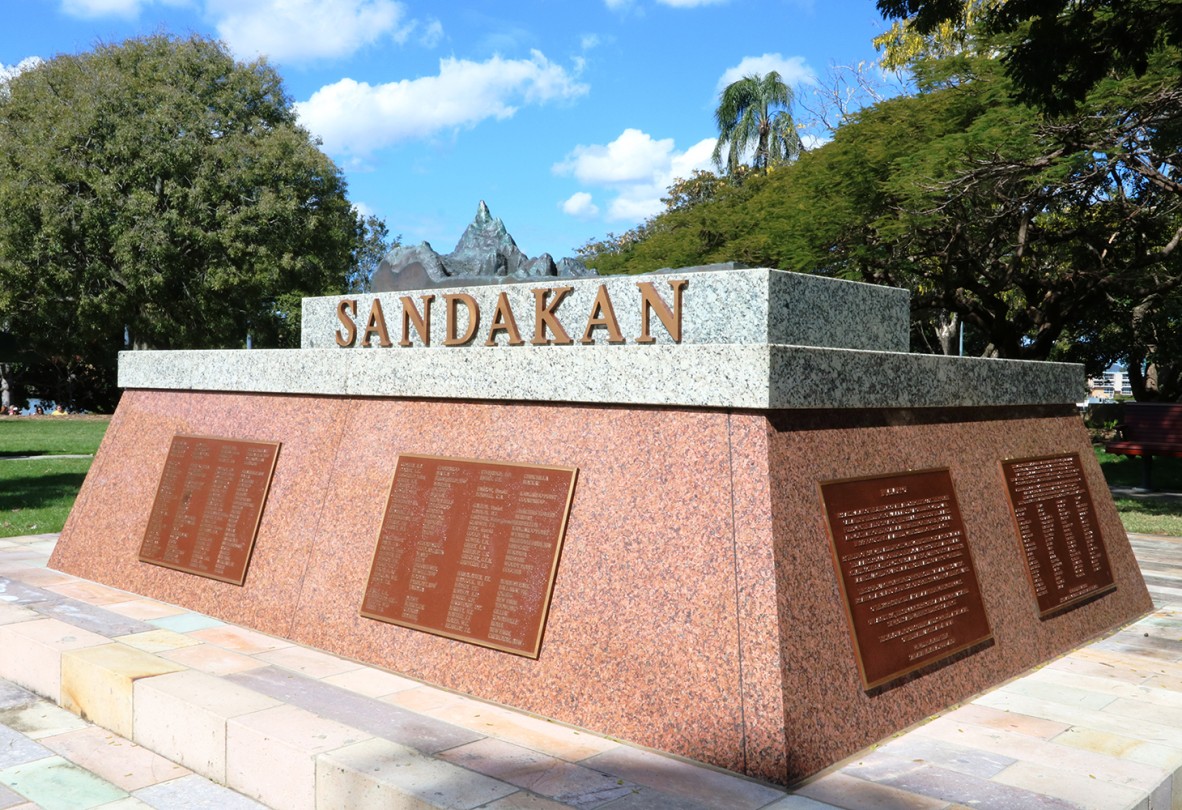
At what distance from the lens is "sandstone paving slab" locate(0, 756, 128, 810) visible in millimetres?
4344

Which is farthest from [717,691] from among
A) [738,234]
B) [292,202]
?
[292,202]

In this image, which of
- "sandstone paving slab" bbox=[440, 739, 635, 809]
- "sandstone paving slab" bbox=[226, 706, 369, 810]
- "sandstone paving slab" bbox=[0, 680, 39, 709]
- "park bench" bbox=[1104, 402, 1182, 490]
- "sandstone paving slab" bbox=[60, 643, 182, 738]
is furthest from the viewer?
"park bench" bbox=[1104, 402, 1182, 490]

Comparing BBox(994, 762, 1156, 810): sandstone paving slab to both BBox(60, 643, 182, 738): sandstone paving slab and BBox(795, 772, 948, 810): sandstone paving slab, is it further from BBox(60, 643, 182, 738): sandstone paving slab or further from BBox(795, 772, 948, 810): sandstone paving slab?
BBox(60, 643, 182, 738): sandstone paving slab

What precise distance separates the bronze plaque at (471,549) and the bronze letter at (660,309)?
92 centimetres

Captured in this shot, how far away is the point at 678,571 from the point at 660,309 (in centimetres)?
154

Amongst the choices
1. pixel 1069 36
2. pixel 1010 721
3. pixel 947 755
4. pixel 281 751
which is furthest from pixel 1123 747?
pixel 1069 36

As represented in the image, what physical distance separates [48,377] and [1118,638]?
156ft

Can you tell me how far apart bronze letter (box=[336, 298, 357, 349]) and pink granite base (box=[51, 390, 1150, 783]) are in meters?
0.60

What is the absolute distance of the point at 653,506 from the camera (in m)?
4.86

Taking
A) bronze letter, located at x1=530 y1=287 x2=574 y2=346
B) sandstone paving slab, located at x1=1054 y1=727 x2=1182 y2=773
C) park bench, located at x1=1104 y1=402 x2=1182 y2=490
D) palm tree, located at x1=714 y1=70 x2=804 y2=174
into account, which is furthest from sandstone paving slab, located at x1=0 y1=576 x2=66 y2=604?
palm tree, located at x1=714 y1=70 x2=804 y2=174

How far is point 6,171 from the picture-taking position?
1093 inches

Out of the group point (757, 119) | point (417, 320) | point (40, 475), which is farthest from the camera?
point (757, 119)

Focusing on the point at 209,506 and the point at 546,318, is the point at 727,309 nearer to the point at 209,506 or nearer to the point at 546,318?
the point at 546,318

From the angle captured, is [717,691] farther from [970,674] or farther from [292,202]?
[292,202]
